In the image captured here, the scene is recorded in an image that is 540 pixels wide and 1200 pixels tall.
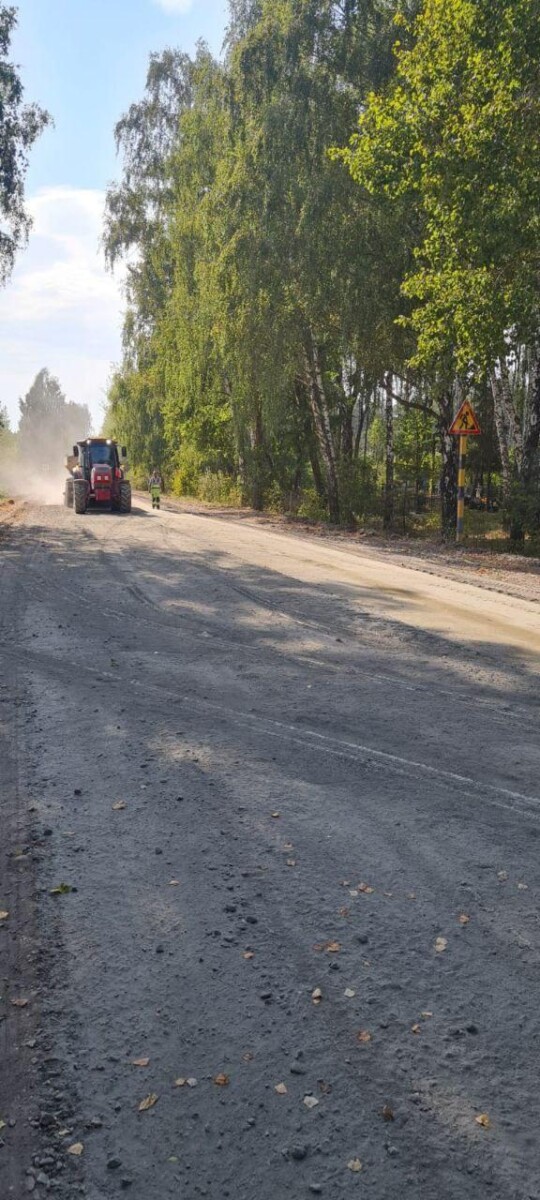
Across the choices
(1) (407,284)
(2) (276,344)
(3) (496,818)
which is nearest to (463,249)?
(1) (407,284)

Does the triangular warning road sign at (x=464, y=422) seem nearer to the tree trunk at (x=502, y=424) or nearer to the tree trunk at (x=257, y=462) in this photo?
the tree trunk at (x=502, y=424)

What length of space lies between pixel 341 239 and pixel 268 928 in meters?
20.6

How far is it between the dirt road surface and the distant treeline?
32.3 ft

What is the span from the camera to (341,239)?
21.2m

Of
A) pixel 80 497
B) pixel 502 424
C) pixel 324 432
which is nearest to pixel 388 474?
pixel 324 432

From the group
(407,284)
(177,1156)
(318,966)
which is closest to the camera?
(177,1156)

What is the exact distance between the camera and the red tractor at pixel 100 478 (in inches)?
1099

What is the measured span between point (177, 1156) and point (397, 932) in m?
1.36

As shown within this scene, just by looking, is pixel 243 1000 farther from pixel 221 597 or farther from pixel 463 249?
pixel 463 249

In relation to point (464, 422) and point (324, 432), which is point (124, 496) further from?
point (464, 422)

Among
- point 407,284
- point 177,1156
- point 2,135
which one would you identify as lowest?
point 177,1156

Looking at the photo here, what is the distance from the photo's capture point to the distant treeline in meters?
14.2

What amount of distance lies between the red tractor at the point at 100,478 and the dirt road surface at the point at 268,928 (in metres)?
20.8

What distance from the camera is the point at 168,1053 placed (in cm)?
277
